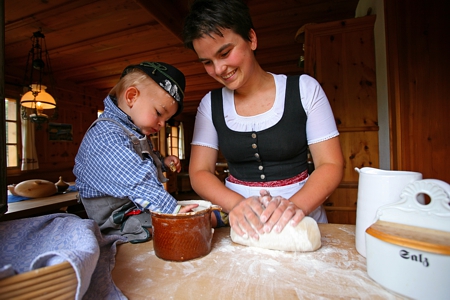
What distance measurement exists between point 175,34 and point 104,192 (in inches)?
107

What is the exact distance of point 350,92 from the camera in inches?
90.5

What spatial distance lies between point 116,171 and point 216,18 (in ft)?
2.03

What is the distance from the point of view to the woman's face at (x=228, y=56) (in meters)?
0.88

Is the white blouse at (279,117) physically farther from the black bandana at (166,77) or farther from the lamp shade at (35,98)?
the lamp shade at (35,98)

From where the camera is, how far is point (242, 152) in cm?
103

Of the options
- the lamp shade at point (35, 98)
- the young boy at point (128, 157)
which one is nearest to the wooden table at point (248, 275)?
the young boy at point (128, 157)

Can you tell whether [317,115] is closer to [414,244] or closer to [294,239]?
[294,239]

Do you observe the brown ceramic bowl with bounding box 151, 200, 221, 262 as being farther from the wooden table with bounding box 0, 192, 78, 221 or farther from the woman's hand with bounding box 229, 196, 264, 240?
the wooden table with bounding box 0, 192, 78, 221

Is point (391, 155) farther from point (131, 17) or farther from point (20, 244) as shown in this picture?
point (131, 17)

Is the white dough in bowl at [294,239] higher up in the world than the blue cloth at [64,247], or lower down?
lower down

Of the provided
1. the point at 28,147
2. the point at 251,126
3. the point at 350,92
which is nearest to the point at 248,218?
the point at 251,126

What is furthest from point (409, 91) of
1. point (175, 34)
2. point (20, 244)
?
point (175, 34)

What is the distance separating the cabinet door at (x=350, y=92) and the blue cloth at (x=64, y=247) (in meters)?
2.20

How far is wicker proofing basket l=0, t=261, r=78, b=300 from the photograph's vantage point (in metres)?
0.30
